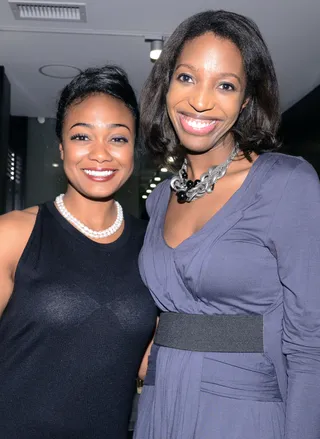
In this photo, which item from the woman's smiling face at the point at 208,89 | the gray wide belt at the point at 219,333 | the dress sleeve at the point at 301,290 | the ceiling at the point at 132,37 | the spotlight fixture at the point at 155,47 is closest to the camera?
the dress sleeve at the point at 301,290

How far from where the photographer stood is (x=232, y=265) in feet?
4.60

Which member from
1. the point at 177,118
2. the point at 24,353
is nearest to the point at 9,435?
the point at 24,353

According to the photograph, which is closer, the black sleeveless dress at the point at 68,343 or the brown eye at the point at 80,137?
the black sleeveless dress at the point at 68,343

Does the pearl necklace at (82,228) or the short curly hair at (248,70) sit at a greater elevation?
the short curly hair at (248,70)

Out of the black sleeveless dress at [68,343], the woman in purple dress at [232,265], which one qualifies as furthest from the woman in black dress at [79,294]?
the woman in purple dress at [232,265]

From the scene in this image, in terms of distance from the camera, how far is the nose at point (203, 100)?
4.96 ft

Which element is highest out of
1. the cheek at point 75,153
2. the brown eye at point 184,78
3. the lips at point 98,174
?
the brown eye at point 184,78

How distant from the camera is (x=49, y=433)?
157cm

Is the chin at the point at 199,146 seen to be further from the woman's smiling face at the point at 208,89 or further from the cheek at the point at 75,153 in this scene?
the cheek at the point at 75,153

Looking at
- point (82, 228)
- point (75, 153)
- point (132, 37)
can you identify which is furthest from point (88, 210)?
point (132, 37)

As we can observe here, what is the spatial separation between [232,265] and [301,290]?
0.58ft

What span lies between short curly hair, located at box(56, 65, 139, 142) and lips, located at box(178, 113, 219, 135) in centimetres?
32

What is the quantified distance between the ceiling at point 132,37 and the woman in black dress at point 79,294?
7.93 feet

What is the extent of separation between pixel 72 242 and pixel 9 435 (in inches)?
22.7
